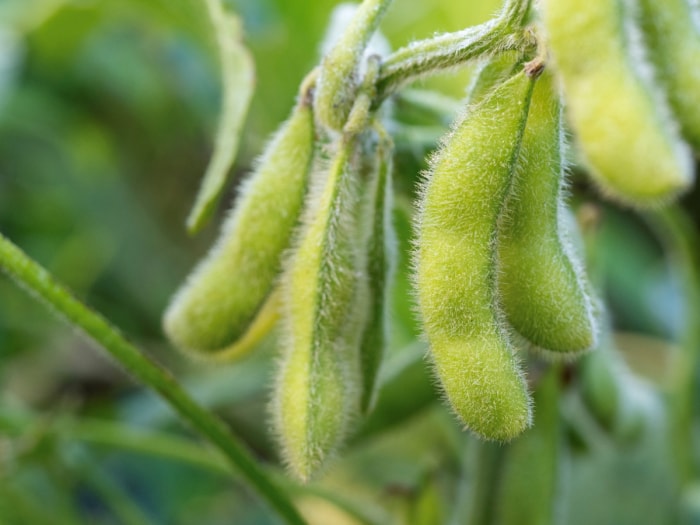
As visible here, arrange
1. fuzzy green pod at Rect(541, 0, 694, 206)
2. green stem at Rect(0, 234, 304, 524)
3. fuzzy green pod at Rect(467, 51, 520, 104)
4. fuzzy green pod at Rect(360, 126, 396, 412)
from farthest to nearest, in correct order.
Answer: green stem at Rect(0, 234, 304, 524) < fuzzy green pod at Rect(360, 126, 396, 412) < fuzzy green pod at Rect(467, 51, 520, 104) < fuzzy green pod at Rect(541, 0, 694, 206)

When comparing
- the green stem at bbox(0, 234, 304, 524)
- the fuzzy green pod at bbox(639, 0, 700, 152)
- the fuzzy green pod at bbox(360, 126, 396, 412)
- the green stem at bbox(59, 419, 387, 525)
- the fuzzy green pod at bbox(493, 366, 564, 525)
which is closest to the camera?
the fuzzy green pod at bbox(639, 0, 700, 152)

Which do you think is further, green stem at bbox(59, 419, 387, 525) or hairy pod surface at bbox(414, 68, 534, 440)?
green stem at bbox(59, 419, 387, 525)

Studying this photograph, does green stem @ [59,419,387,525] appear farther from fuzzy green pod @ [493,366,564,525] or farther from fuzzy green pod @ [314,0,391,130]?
fuzzy green pod @ [314,0,391,130]

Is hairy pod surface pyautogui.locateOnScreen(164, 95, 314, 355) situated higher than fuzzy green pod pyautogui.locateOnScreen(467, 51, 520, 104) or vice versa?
fuzzy green pod pyautogui.locateOnScreen(467, 51, 520, 104)

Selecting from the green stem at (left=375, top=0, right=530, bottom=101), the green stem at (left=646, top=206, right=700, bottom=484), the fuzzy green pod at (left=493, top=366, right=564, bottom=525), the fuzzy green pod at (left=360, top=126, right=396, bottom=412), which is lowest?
the green stem at (left=646, top=206, right=700, bottom=484)

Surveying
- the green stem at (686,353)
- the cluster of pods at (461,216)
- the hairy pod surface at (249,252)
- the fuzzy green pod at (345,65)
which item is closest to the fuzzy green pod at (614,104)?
the cluster of pods at (461,216)

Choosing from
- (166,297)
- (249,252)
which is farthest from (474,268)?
(166,297)

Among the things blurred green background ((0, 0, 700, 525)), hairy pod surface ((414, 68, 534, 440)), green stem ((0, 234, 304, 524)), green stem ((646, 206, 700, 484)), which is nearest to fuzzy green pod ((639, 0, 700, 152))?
hairy pod surface ((414, 68, 534, 440))

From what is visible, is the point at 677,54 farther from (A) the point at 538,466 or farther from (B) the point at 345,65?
(A) the point at 538,466
